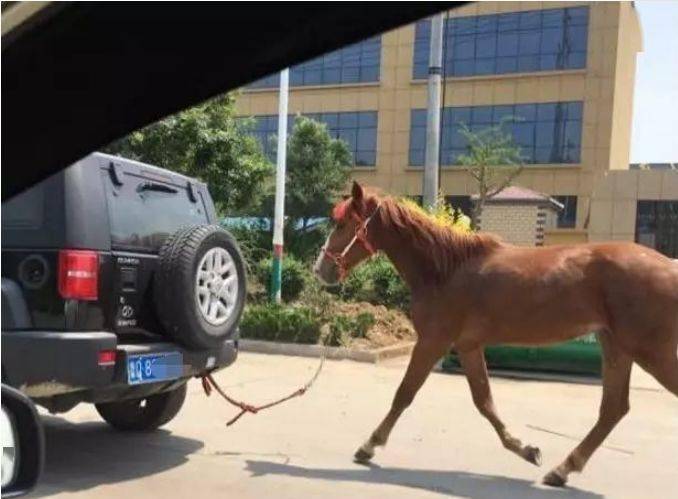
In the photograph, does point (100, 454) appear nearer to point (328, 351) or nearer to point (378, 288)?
point (328, 351)

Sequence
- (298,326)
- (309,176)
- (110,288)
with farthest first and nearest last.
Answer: (309,176), (298,326), (110,288)

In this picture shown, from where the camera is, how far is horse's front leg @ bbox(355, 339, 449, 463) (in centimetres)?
587

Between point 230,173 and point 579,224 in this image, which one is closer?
point 230,173

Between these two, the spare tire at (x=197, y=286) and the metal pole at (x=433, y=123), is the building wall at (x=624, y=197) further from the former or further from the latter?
the spare tire at (x=197, y=286)

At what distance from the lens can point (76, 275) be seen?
498 cm

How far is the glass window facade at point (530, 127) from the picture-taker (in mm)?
44031

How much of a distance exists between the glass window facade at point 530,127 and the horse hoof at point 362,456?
39.6 m

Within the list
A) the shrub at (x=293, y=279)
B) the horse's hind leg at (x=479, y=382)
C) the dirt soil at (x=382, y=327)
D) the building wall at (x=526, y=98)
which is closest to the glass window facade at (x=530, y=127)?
the building wall at (x=526, y=98)

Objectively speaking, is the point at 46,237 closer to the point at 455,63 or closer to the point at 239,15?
the point at 239,15

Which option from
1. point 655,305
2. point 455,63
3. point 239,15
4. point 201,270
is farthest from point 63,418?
point 455,63

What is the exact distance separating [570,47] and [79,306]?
4304 cm

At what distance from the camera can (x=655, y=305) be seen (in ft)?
17.9

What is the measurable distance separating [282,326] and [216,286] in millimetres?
7118

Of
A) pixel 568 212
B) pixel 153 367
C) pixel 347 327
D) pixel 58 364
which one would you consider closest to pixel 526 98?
pixel 568 212
